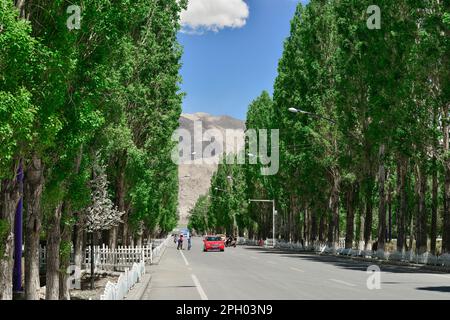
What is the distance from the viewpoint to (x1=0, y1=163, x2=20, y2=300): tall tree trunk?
555 inches

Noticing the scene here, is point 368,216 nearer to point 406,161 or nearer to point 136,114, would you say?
point 406,161

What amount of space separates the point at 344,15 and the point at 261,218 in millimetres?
50546

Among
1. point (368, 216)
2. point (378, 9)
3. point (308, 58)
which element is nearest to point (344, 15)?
point (378, 9)

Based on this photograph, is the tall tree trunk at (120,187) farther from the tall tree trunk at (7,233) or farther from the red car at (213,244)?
the red car at (213,244)

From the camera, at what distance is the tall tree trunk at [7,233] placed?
14086mm

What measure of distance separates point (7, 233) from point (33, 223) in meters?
3.25

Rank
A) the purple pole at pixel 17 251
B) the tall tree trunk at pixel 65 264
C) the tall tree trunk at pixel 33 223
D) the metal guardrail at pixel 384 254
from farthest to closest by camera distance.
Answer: the metal guardrail at pixel 384 254
the purple pole at pixel 17 251
the tall tree trunk at pixel 65 264
the tall tree trunk at pixel 33 223

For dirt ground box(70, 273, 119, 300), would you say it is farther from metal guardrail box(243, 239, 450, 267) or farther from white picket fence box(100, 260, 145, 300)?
metal guardrail box(243, 239, 450, 267)

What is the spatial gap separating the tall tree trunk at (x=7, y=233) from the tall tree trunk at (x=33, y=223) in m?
1.77

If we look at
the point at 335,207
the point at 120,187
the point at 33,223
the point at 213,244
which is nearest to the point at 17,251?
the point at 33,223

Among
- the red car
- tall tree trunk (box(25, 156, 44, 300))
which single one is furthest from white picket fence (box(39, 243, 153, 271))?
the red car

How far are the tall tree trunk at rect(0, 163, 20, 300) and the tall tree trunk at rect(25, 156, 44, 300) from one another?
177 centimetres

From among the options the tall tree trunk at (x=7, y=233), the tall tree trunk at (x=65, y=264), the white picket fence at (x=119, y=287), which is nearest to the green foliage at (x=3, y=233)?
the tall tree trunk at (x=7, y=233)

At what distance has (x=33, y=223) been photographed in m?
17.5
